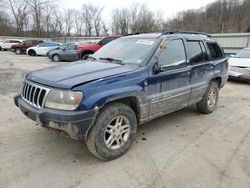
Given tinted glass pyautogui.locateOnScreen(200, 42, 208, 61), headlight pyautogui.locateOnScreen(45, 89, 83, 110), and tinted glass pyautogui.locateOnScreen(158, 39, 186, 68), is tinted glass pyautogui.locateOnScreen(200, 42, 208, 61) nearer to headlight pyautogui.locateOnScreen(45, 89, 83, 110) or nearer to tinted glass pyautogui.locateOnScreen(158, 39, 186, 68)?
tinted glass pyautogui.locateOnScreen(158, 39, 186, 68)

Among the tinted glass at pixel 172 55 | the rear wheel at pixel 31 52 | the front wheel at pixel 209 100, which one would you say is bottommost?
the front wheel at pixel 209 100

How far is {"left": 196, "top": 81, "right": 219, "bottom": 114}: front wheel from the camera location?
4938 mm

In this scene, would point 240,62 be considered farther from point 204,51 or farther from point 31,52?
point 31,52

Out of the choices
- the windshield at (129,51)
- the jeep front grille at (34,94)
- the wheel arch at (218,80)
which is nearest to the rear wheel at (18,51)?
the windshield at (129,51)

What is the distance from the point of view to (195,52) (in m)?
4.43

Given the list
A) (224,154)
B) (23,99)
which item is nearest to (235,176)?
(224,154)

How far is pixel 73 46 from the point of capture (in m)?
16.5

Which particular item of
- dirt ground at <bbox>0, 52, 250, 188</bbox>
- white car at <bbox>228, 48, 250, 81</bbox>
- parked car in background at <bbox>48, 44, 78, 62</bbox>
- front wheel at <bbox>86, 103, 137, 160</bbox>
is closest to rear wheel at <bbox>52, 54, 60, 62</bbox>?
parked car in background at <bbox>48, 44, 78, 62</bbox>

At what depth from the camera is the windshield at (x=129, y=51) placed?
11.8 ft

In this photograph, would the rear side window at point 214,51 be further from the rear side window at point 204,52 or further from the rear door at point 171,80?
the rear door at point 171,80

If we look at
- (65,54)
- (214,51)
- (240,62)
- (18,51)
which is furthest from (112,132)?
(18,51)

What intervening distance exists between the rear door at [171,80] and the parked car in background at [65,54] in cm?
1292

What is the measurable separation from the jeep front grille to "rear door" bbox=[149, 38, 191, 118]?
1.56m

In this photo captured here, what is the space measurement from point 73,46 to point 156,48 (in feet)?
45.7
